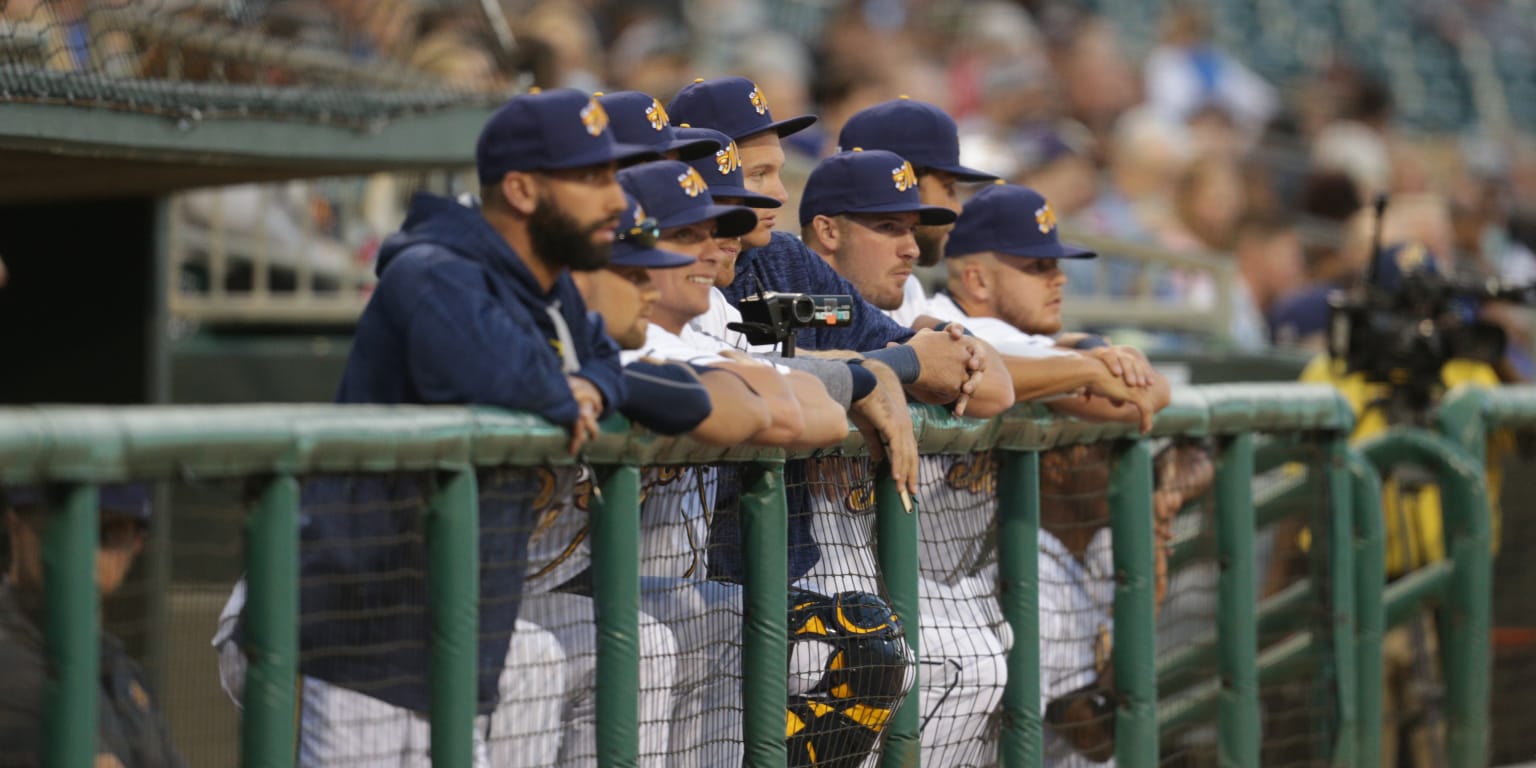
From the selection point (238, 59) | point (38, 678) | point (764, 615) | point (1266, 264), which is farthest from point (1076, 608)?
point (1266, 264)

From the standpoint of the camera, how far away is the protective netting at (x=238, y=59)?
15.0 ft

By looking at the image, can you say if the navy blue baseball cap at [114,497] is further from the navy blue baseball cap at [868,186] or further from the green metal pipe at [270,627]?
the navy blue baseball cap at [868,186]

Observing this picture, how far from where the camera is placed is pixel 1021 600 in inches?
150

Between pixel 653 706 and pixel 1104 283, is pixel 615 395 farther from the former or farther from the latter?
pixel 1104 283

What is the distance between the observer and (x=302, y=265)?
818 centimetres

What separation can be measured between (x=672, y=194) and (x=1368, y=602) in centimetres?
246

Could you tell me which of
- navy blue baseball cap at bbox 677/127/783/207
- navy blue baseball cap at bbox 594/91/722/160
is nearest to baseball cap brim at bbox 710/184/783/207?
navy blue baseball cap at bbox 677/127/783/207

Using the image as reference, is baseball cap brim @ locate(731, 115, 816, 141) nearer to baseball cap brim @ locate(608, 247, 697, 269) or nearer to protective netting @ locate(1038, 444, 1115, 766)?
protective netting @ locate(1038, 444, 1115, 766)

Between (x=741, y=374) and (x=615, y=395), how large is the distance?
0.29 meters

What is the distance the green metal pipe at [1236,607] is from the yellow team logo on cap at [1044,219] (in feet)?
2.43

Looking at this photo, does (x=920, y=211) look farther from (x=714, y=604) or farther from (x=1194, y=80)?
(x=1194, y=80)

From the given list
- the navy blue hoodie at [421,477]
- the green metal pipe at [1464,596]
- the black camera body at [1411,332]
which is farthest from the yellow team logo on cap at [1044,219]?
the navy blue hoodie at [421,477]

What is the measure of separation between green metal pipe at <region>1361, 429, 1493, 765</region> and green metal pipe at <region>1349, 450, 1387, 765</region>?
0.42m

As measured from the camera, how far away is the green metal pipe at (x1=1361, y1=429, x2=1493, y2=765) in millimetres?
5363
